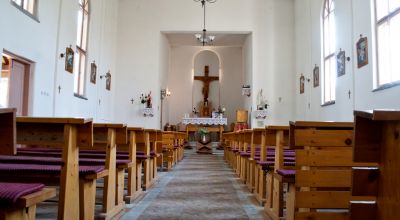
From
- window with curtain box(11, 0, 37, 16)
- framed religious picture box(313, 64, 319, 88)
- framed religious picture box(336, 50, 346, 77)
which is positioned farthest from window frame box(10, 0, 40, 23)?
framed religious picture box(313, 64, 319, 88)

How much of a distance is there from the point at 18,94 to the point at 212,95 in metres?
11.3

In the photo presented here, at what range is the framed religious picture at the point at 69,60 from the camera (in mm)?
8774

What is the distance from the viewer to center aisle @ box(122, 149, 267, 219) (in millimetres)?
3115

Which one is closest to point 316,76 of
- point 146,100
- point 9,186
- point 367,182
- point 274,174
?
point 146,100

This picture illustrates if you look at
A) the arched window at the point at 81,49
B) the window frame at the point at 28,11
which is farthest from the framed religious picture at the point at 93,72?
the window frame at the point at 28,11

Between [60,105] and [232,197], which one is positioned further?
[60,105]

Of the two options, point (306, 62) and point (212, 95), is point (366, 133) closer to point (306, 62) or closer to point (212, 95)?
point (306, 62)

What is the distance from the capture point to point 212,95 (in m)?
17.5

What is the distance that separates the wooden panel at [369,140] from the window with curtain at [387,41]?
19.3ft

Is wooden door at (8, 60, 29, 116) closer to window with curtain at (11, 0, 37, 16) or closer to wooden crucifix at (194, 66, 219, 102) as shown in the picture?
window with curtain at (11, 0, 37, 16)

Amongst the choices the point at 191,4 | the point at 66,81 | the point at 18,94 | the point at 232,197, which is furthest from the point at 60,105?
the point at 191,4

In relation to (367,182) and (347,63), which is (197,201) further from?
(347,63)

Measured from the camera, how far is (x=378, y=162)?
112 cm

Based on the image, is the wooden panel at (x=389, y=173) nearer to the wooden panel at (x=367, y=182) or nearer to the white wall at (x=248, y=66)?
the wooden panel at (x=367, y=182)
